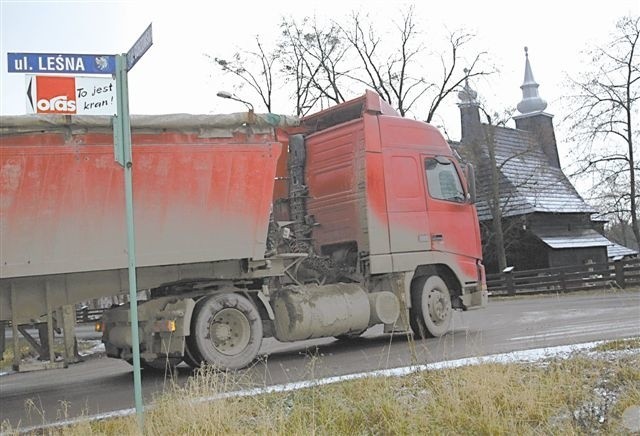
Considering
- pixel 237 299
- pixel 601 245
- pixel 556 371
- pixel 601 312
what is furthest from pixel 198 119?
pixel 601 245

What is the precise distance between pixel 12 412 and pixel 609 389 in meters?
5.74

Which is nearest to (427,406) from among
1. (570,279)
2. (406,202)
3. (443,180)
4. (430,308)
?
(406,202)

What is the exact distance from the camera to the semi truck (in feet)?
24.8

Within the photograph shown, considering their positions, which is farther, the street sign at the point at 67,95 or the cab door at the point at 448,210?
the cab door at the point at 448,210

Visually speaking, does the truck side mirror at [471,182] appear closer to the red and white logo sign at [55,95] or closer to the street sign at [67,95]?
the street sign at [67,95]

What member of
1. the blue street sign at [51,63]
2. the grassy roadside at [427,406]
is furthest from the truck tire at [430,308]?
the blue street sign at [51,63]

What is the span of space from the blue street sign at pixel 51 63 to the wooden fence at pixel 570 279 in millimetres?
23918

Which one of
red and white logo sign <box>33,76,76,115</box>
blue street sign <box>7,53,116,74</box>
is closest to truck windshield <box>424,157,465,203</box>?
blue street sign <box>7,53,116,74</box>

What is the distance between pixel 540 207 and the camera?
1506 inches

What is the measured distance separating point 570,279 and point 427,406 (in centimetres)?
2350

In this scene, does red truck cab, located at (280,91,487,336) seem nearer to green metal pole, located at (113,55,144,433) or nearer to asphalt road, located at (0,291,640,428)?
asphalt road, located at (0,291,640,428)

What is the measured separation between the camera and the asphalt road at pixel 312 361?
7527 mm

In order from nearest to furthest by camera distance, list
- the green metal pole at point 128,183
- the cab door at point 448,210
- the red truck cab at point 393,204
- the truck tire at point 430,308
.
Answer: the green metal pole at point 128,183 < the red truck cab at point 393,204 < the truck tire at point 430,308 < the cab door at point 448,210

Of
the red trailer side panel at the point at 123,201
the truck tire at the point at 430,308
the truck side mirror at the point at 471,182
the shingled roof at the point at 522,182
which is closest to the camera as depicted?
the red trailer side panel at the point at 123,201
